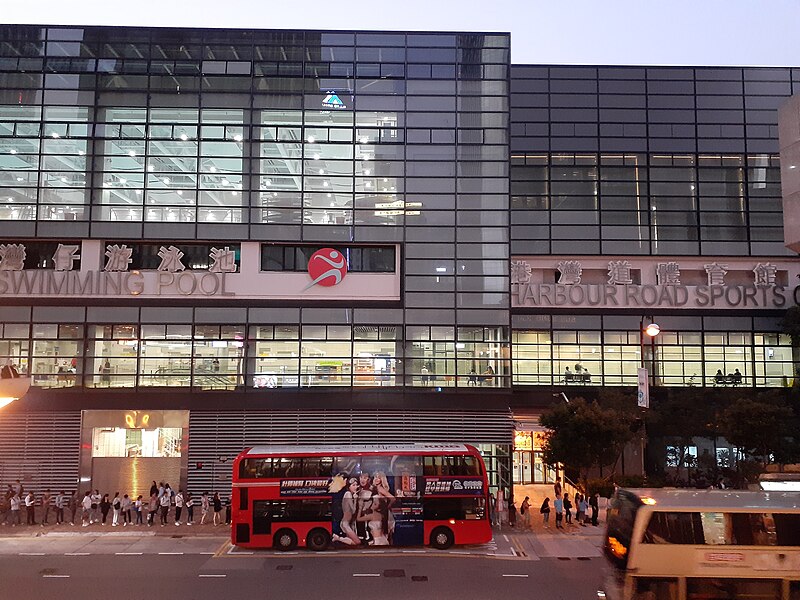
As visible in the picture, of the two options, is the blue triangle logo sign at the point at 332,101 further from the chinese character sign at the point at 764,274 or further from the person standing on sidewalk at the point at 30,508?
the chinese character sign at the point at 764,274

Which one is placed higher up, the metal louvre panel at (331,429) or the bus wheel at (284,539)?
the metal louvre panel at (331,429)

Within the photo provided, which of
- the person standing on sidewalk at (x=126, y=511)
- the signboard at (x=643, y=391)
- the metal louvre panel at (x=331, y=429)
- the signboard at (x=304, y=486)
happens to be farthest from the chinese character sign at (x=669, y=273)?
the person standing on sidewalk at (x=126, y=511)

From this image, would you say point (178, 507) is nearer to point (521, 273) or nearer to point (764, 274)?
point (521, 273)

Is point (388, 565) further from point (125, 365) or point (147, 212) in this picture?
point (147, 212)

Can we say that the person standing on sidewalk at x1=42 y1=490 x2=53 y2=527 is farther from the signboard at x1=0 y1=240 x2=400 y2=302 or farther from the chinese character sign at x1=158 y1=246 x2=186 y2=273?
the chinese character sign at x1=158 y1=246 x2=186 y2=273

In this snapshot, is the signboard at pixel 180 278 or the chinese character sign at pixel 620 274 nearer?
the signboard at pixel 180 278

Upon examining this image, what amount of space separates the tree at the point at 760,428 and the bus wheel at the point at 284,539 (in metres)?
18.2

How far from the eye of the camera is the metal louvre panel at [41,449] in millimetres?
29516

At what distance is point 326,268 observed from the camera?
30.4 m

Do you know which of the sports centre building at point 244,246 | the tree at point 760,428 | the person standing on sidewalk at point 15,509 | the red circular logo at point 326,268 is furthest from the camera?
the red circular logo at point 326,268

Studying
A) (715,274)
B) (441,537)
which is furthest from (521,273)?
(441,537)

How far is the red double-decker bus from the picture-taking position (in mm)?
21453

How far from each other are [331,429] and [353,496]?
875 cm

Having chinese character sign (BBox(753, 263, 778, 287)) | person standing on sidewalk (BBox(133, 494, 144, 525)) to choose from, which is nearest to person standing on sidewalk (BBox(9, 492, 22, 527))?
person standing on sidewalk (BBox(133, 494, 144, 525))
